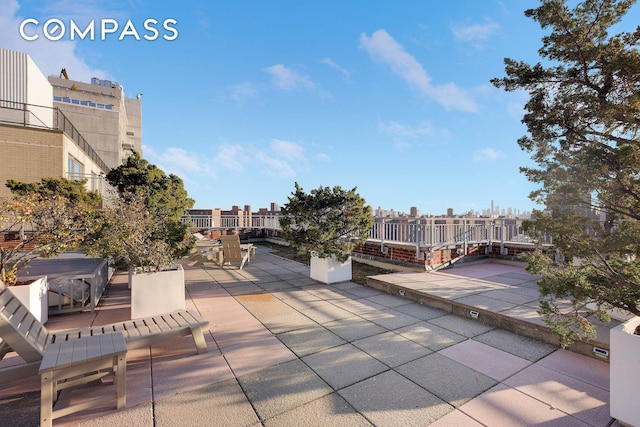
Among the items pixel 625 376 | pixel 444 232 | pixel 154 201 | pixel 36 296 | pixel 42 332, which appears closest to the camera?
pixel 625 376

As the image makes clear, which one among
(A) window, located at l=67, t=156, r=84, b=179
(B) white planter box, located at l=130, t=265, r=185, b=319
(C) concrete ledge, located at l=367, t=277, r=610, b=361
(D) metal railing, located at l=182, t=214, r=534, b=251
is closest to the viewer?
(C) concrete ledge, located at l=367, t=277, r=610, b=361

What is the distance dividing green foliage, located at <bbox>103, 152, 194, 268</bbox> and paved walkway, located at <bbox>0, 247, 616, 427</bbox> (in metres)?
1.49

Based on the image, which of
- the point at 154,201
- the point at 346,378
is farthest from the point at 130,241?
the point at 346,378

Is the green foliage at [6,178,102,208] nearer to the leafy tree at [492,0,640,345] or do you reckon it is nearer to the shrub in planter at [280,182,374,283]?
the shrub in planter at [280,182,374,283]

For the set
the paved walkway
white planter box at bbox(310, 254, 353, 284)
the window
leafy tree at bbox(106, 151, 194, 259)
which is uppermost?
the window

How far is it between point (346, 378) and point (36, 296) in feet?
15.5

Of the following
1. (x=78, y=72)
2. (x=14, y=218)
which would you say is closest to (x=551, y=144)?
(x=14, y=218)

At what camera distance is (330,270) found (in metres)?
6.97

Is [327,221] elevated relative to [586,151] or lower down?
lower down

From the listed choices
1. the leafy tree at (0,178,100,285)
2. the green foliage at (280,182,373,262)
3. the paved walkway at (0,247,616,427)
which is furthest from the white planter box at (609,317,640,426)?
the leafy tree at (0,178,100,285)

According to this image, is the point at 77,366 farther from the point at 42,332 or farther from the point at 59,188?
the point at 59,188

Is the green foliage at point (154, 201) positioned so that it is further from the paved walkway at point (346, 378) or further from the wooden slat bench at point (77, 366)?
the wooden slat bench at point (77, 366)

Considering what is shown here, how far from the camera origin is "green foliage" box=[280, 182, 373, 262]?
701 centimetres

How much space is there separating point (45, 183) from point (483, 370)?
37.9 feet
